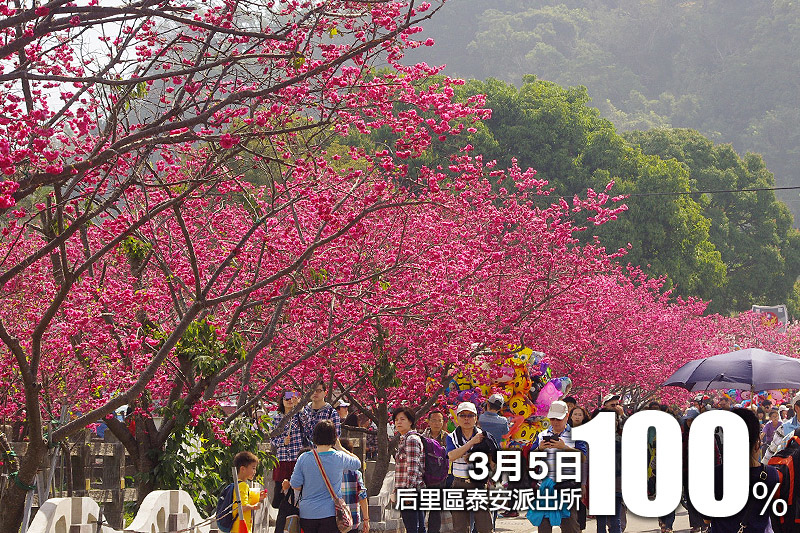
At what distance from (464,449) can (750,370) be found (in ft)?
27.6

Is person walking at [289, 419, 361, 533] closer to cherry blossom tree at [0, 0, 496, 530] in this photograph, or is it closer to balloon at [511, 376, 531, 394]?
cherry blossom tree at [0, 0, 496, 530]

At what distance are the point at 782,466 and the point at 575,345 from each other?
17977 mm

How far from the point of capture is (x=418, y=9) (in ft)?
25.6

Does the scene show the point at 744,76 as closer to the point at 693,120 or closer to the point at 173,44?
the point at 693,120

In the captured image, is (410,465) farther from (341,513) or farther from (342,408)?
(342,408)

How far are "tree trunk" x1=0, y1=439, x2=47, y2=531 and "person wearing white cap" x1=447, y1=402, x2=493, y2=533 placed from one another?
3806 mm

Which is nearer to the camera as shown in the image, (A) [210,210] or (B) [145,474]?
(B) [145,474]

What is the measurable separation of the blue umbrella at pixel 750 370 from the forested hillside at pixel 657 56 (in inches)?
4421

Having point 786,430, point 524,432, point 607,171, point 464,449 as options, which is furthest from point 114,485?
point 607,171

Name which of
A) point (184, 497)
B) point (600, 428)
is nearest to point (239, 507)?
point (184, 497)

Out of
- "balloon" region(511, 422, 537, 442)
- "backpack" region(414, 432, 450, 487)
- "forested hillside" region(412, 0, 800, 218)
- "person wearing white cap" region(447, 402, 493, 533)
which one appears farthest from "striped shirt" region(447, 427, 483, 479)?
"forested hillside" region(412, 0, 800, 218)

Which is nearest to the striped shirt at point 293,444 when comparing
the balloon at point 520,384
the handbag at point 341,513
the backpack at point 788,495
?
the handbag at point 341,513

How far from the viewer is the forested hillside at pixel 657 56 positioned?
133 metres

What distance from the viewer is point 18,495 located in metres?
8.56
